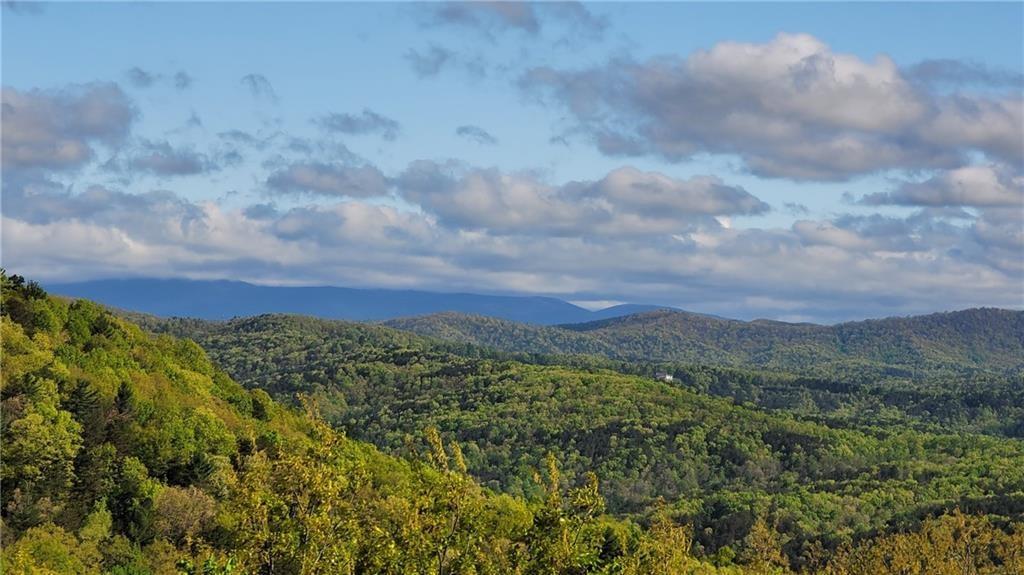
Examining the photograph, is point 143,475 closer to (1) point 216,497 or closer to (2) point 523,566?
(1) point 216,497

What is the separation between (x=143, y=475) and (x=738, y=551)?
429 ft

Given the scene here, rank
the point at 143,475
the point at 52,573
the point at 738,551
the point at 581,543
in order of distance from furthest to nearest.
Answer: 1. the point at 738,551
2. the point at 143,475
3. the point at 52,573
4. the point at 581,543

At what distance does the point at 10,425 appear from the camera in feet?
248

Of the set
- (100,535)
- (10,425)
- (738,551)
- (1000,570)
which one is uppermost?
(10,425)

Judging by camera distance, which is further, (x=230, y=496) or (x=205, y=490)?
(x=205, y=490)

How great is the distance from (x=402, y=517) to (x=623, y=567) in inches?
409

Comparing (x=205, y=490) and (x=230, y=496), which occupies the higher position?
(x=230, y=496)

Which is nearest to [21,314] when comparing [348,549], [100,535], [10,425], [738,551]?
[10,425]

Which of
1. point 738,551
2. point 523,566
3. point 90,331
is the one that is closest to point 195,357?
point 90,331

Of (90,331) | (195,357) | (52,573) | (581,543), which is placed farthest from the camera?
(195,357)

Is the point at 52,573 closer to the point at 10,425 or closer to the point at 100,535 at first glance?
the point at 100,535

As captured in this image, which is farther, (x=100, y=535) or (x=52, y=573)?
(x=100, y=535)

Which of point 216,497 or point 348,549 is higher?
point 348,549

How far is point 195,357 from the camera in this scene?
144m
